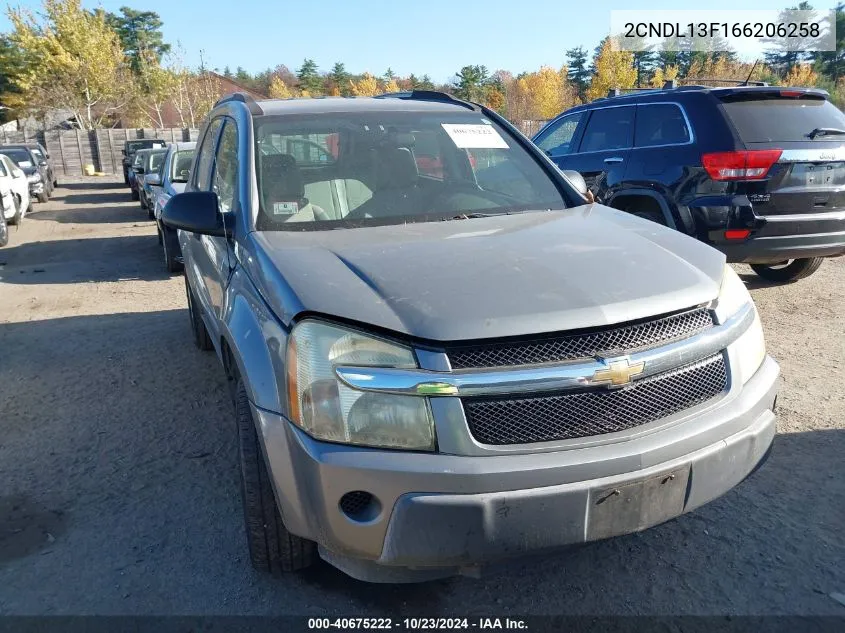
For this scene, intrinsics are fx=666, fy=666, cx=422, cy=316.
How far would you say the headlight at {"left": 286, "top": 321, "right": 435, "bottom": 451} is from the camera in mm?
1965

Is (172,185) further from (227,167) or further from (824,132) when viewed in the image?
(824,132)

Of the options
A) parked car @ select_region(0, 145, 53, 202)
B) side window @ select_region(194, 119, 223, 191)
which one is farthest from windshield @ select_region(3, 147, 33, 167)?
side window @ select_region(194, 119, 223, 191)

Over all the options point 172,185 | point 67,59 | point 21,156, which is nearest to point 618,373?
point 172,185

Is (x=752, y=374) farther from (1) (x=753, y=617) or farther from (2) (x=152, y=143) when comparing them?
(2) (x=152, y=143)

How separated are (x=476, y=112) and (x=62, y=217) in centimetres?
1587

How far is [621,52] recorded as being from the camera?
39.8 meters

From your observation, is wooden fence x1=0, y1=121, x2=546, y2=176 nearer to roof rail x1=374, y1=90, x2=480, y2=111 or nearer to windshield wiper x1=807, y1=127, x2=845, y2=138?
windshield wiper x1=807, y1=127, x2=845, y2=138

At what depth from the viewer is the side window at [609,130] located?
21.8 feet

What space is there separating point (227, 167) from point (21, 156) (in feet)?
65.8

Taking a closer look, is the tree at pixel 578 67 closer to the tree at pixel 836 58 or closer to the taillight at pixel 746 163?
the tree at pixel 836 58

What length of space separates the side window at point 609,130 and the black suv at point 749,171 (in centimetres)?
37

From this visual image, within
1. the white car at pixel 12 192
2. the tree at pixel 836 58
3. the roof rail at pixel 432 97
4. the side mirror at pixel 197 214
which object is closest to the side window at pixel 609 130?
the roof rail at pixel 432 97

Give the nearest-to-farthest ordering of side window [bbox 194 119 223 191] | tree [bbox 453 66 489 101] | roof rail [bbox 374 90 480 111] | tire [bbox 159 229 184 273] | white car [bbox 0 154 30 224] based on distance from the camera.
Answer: roof rail [bbox 374 90 480 111] → side window [bbox 194 119 223 191] → tire [bbox 159 229 184 273] → white car [bbox 0 154 30 224] → tree [bbox 453 66 489 101]

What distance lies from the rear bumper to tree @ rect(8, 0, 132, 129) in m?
38.6
